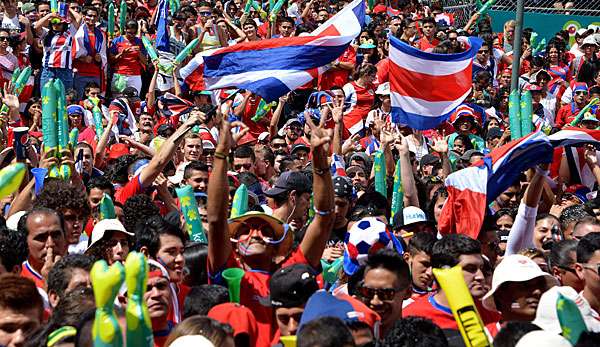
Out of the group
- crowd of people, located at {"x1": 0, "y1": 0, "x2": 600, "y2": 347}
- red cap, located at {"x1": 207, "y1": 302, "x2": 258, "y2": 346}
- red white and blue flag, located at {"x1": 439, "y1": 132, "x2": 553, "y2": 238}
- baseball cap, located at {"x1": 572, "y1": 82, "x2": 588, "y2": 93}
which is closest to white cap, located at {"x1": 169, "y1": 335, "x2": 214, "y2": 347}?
crowd of people, located at {"x1": 0, "y1": 0, "x2": 600, "y2": 347}

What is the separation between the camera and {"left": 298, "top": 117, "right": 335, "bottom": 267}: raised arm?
5.83m

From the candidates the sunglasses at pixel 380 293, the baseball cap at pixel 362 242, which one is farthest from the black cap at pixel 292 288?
the baseball cap at pixel 362 242

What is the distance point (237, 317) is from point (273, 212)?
89.9 inches

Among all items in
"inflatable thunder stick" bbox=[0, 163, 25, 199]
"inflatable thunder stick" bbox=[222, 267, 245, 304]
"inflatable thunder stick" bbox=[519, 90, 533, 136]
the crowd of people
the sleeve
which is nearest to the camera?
the crowd of people

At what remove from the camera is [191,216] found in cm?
704

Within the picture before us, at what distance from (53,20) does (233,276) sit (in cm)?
927

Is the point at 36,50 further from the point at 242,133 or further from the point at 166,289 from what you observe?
the point at 166,289

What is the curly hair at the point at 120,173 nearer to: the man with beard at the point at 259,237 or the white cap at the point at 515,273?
the man with beard at the point at 259,237

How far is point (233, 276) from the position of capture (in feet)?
17.7

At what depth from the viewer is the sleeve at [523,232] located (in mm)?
7188

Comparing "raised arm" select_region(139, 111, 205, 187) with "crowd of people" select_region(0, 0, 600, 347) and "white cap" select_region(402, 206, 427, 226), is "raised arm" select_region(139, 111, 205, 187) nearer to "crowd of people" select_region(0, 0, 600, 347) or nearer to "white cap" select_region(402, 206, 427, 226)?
"crowd of people" select_region(0, 0, 600, 347)

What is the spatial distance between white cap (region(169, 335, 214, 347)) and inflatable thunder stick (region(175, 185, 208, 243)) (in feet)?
9.31

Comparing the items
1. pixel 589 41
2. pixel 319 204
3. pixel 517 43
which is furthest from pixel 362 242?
pixel 589 41

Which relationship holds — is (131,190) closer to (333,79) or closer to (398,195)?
(398,195)
